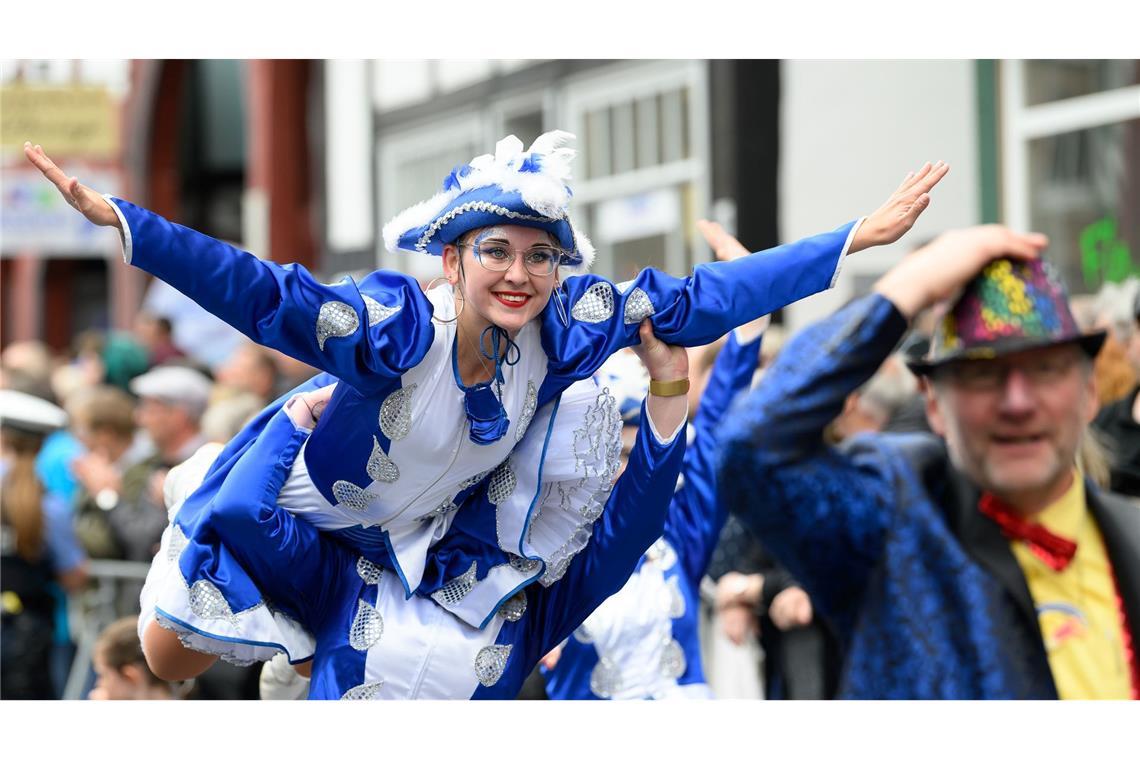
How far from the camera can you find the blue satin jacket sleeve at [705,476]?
4.33m

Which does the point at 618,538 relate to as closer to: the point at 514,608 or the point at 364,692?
the point at 514,608

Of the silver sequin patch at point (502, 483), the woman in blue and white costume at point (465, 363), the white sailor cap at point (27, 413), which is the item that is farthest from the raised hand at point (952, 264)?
the white sailor cap at point (27, 413)

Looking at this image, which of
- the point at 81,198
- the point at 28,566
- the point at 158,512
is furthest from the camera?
the point at 28,566

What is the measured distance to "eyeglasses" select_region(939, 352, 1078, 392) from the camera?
338 centimetres

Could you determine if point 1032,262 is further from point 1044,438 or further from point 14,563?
point 14,563

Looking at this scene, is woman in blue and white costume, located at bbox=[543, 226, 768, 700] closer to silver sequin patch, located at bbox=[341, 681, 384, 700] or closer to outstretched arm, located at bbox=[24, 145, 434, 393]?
silver sequin patch, located at bbox=[341, 681, 384, 700]

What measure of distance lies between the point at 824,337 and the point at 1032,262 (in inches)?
18.3

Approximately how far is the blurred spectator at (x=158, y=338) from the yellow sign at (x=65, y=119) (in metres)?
2.02

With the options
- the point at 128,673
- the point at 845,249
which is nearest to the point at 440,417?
the point at 845,249

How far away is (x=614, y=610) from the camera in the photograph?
4.28 m

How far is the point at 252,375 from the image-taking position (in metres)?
7.37

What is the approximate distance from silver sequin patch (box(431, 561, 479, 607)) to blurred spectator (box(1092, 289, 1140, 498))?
6.90 feet

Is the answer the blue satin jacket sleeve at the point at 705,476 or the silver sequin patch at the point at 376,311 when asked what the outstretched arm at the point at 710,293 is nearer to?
the silver sequin patch at the point at 376,311

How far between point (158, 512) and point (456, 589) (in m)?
3.10
